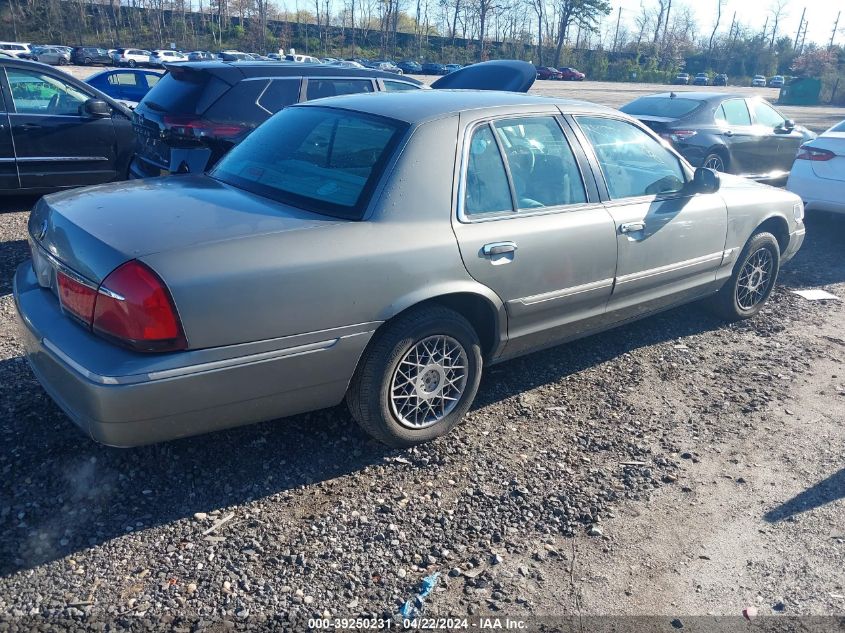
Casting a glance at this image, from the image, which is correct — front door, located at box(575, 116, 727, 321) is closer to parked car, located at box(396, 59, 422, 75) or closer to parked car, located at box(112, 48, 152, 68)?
parked car, located at box(112, 48, 152, 68)

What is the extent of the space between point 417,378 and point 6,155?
5803 millimetres

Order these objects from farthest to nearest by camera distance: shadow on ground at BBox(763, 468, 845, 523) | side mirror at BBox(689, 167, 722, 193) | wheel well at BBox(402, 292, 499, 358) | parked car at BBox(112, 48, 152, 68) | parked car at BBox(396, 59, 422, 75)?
parked car at BBox(396, 59, 422, 75) → parked car at BBox(112, 48, 152, 68) → side mirror at BBox(689, 167, 722, 193) → wheel well at BBox(402, 292, 499, 358) → shadow on ground at BBox(763, 468, 845, 523)

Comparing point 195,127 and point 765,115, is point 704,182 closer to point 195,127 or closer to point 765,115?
point 195,127

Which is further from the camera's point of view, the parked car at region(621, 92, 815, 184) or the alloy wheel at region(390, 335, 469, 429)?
the parked car at region(621, 92, 815, 184)

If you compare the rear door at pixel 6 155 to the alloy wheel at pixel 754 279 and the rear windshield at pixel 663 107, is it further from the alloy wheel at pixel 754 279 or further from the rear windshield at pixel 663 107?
the rear windshield at pixel 663 107

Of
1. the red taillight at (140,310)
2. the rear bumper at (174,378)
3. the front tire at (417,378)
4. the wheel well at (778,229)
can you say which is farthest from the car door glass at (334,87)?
the red taillight at (140,310)

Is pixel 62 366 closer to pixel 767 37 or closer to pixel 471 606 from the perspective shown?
pixel 471 606

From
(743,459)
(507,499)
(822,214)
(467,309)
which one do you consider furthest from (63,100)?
(822,214)

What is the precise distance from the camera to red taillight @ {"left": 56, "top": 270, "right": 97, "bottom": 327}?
287 cm

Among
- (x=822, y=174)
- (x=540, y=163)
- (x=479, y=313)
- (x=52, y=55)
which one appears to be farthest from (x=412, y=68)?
(x=479, y=313)

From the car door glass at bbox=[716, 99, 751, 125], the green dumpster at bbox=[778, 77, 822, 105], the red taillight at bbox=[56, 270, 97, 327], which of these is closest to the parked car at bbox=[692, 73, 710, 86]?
the green dumpster at bbox=[778, 77, 822, 105]

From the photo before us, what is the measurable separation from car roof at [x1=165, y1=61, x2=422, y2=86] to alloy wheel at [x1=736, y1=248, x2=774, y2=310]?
14.6 ft

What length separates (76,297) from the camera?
295 centimetres

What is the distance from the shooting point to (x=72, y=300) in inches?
117
